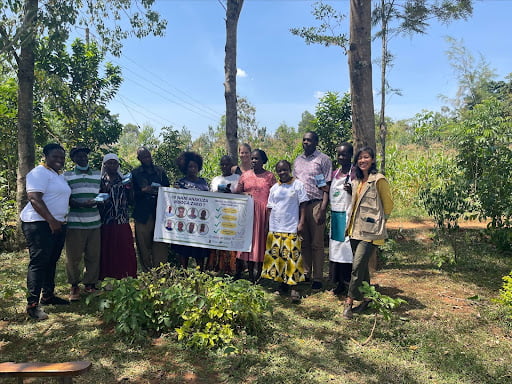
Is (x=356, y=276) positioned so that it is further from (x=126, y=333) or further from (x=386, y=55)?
(x=386, y=55)

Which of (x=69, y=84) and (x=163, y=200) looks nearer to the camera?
(x=163, y=200)

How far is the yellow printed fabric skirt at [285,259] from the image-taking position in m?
4.26

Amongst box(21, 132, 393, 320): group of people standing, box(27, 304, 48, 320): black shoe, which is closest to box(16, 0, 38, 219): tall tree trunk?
box(21, 132, 393, 320): group of people standing

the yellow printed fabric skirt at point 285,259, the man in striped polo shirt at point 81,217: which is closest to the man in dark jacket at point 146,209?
the man in striped polo shirt at point 81,217

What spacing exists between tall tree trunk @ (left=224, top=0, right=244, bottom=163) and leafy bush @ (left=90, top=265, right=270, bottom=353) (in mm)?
4316

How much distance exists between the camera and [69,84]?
25.3 feet

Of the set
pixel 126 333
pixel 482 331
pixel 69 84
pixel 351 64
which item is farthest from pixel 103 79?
pixel 482 331

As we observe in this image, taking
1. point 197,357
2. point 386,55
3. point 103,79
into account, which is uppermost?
point 386,55

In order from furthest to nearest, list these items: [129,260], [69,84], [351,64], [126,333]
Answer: [69,84] → [351,64] → [129,260] → [126,333]

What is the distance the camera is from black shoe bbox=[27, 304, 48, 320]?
3822mm

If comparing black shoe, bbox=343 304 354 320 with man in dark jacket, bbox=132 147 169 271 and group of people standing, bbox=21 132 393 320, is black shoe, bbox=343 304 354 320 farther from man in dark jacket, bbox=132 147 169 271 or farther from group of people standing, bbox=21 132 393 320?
man in dark jacket, bbox=132 147 169 271

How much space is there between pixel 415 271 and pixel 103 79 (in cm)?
740

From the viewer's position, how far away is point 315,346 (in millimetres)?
3287

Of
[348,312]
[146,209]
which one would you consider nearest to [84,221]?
[146,209]
